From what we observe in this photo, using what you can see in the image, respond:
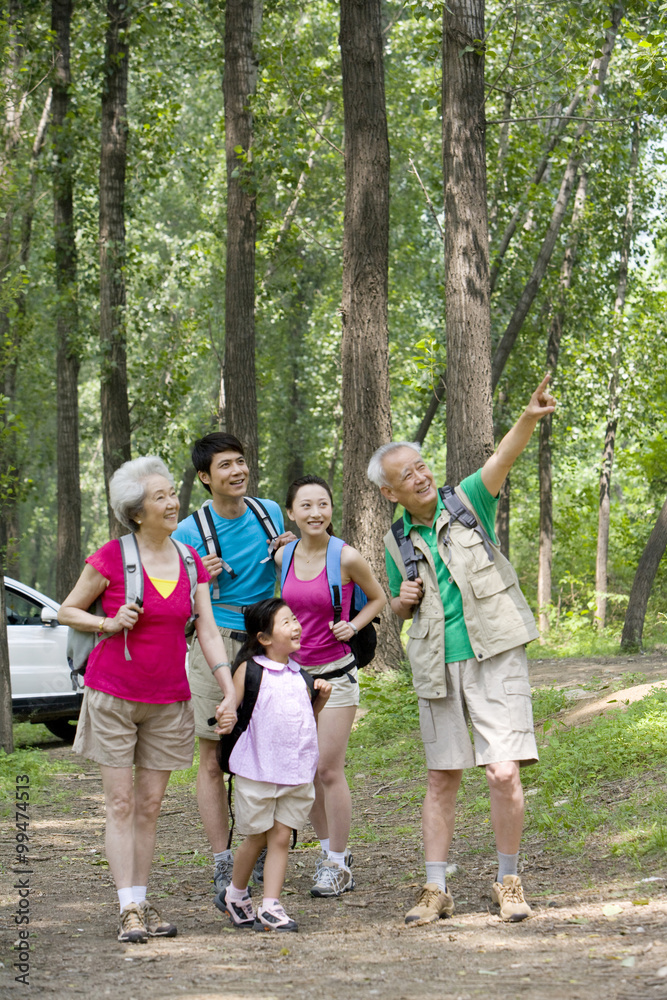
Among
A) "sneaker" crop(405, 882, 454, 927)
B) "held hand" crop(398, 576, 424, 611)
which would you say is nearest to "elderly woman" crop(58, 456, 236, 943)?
"held hand" crop(398, 576, 424, 611)

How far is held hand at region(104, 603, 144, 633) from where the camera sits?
4375 millimetres

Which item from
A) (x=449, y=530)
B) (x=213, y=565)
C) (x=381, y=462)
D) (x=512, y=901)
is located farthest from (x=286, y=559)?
(x=512, y=901)

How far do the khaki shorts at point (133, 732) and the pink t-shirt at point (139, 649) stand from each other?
67 mm

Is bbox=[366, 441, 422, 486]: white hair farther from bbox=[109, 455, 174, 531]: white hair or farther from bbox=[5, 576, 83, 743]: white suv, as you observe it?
bbox=[5, 576, 83, 743]: white suv

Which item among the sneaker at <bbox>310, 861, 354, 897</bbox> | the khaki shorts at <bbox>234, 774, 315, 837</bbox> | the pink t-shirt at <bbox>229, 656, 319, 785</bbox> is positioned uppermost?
the pink t-shirt at <bbox>229, 656, 319, 785</bbox>

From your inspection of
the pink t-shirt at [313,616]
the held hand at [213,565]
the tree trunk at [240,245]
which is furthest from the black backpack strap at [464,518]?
the tree trunk at [240,245]

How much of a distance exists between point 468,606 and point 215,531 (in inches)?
56.1

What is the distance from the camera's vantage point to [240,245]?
13078 millimetres

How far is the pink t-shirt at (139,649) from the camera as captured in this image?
177 inches

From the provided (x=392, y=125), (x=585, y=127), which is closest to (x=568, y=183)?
(x=585, y=127)

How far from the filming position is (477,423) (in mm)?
8273

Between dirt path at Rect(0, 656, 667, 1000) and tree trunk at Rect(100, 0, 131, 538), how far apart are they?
388 inches

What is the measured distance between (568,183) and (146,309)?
6.98 metres

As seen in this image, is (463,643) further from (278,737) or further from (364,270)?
(364,270)
